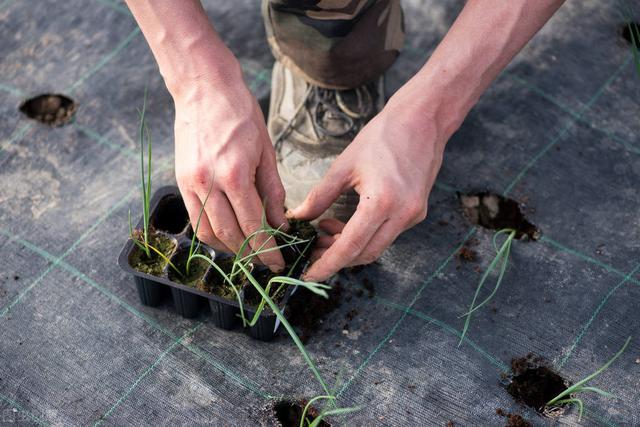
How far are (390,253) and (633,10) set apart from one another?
1170mm

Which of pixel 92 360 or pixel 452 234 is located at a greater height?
pixel 92 360

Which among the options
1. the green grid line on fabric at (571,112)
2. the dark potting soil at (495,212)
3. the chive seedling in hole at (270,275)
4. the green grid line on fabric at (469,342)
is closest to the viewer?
the chive seedling in hole at (270,275)

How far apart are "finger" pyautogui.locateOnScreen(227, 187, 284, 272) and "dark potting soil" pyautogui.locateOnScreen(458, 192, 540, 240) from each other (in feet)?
1.86

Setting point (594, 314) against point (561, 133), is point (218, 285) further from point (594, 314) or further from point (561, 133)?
point (561, 133)

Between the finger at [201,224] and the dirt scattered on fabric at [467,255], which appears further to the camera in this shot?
the dirt scattered on fabric at [467,255]

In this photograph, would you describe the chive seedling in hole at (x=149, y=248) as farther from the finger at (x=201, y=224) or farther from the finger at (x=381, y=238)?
the finger at (x=381, y=238)

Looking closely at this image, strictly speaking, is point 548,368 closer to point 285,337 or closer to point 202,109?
point 285,337

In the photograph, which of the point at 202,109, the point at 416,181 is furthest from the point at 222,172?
the point at 416,181

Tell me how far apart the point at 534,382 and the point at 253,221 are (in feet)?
2.19

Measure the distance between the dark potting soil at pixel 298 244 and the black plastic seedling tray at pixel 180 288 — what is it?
0.24ft

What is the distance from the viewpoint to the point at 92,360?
1.42 metres

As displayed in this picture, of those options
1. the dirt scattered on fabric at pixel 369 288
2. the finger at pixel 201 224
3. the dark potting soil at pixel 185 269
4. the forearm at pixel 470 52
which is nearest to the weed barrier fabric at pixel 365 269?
the dirt scattered on fabric at pixel 369 288

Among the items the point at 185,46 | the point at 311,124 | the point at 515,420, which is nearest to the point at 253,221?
the point at 185,46

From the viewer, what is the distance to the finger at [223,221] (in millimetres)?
1251
